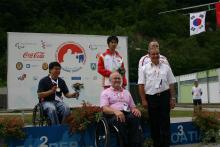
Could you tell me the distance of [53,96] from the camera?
8.89 meters

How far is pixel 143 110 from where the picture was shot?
8.45 metres

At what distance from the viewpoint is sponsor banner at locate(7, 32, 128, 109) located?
1571cm

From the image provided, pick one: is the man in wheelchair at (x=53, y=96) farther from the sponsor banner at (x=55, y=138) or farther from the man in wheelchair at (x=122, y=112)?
the man in wheelchair at (x=122, y=112)

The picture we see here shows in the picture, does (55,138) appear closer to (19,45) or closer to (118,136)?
(118,136)

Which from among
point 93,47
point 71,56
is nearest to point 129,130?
point 71,56

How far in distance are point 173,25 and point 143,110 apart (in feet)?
267

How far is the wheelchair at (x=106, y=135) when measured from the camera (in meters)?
7.26

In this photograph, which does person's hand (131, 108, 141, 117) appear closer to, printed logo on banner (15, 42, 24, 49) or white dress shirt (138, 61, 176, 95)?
white dress shirt (138, 61, 176, 95)

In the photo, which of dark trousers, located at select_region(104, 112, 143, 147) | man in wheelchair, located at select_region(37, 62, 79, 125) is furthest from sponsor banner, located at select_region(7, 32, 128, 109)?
dark trousers, located at select_region(104, 112, 143, 147)

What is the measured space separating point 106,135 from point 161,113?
1.11 m

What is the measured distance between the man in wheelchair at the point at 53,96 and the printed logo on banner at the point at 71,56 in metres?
7.62

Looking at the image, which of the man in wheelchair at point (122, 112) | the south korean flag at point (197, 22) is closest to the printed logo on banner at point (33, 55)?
the man in wheelchair at point (122, 112)

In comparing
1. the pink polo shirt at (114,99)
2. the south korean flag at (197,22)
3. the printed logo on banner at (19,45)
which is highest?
the south korean flag at (197,22)

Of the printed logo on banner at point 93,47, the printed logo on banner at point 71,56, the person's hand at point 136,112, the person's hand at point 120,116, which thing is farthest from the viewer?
the printed logo on banner at point 93,47
